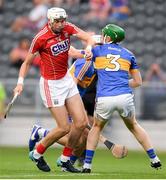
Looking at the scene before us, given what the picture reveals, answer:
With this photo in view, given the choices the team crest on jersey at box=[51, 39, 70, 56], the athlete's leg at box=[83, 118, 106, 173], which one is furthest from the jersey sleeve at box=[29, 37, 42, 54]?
the athlete's leg at box=[83, 118, 106, 173]

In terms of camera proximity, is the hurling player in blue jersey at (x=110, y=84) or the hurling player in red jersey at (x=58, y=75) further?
the hurling player in red jersey at (x=58, y=75)

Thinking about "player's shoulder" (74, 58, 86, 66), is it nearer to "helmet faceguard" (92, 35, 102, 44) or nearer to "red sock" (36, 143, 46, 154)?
"helmet faceguard" (92, 35, 102, 44)

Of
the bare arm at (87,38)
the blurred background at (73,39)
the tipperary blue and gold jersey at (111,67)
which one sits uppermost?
the bare arm at (87,38)

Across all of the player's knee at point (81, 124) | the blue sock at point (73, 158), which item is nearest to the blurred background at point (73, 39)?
the blue sock at point (73, 158)

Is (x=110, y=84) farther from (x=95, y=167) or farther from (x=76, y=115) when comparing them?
(x=95, y=167)

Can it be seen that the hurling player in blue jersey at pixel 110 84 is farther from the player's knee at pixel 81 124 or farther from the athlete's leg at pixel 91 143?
the player's knee at pixel 81 124

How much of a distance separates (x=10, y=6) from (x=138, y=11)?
336 cm

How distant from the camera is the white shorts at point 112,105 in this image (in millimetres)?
11992

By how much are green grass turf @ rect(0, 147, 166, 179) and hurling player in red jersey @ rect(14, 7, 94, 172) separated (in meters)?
0.60

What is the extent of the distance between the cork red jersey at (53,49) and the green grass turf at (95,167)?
137 centimetres

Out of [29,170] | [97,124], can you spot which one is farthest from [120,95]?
[29,170]

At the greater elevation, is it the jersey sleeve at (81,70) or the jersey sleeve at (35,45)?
the jersey sleeve at (35,45)

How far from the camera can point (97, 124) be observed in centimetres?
1212

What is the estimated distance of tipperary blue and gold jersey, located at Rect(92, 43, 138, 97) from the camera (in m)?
12.0
